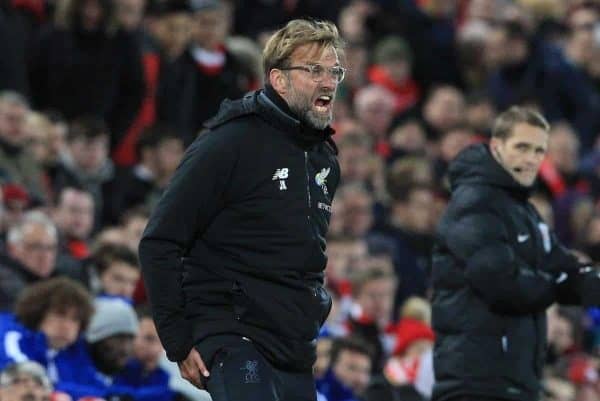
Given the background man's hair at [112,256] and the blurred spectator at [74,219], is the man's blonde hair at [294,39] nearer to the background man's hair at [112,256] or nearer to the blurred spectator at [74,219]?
the background man's hair at [112,256]

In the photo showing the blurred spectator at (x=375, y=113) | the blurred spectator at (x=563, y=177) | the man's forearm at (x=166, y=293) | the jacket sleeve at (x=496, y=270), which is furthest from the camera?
the blurred spectator at (x=375, y=113)

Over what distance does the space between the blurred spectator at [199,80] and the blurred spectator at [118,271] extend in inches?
111

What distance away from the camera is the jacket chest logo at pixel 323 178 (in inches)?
212

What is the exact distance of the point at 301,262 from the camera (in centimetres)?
525

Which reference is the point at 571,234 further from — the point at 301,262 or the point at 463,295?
the point at 301,262

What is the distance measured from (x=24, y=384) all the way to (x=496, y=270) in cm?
230

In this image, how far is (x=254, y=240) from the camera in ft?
17.0

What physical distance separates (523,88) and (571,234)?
6.97 ft

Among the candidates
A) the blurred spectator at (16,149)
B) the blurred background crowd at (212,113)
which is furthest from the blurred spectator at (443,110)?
the blurred spectator at (16,149)

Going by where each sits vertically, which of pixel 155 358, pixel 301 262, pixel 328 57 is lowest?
pixel 155 358

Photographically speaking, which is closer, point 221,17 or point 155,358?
point 155,358

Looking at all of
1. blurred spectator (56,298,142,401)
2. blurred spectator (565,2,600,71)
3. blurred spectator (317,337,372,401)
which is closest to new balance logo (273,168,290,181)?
blurred spectator (56,298,142,401)

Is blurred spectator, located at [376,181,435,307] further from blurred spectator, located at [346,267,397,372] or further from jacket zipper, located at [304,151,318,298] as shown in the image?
jacket zipper, located at [304,151,318,298]

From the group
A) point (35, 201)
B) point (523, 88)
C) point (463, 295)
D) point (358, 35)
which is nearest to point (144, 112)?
point (35, 201)
